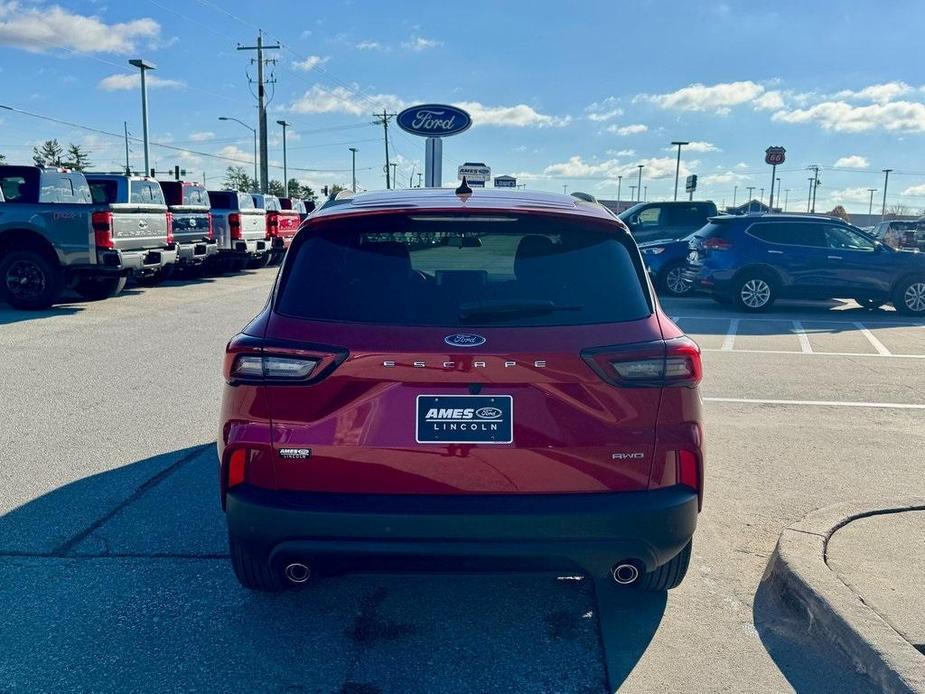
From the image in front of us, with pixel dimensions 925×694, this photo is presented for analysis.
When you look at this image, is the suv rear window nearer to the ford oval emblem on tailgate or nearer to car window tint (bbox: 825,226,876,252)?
the ford oval emblem on tailgate

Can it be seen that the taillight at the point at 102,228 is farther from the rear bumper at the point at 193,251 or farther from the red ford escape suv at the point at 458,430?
the red ford escape suv at the point at 458,430

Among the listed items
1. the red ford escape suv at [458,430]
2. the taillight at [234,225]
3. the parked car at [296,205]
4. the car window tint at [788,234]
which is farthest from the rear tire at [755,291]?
the parked car at [296,205]

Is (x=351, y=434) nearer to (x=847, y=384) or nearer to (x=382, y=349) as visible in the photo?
(x=382, y=349)

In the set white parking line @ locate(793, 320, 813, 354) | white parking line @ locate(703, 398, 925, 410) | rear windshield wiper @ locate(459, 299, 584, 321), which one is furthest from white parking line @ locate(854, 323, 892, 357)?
rear windshield wiper @ locate(459, 299, 584, 321)

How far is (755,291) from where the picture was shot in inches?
571

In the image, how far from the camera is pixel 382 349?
297 cm

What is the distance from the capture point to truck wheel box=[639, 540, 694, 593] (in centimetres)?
351

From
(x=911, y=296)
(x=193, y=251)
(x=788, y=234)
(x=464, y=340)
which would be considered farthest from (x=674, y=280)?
(x=464, y=340)

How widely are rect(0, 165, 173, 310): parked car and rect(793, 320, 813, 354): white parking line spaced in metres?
10.2

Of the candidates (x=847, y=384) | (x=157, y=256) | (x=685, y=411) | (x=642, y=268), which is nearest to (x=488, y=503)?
(x=685, y=411)

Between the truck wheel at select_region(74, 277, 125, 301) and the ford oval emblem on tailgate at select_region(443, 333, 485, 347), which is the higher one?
the ford oval emblem on tailgate at select_region(443, 333, 485, 347)

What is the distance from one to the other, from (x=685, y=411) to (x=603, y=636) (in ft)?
3.38

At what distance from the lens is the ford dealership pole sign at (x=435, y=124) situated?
54.0 ft

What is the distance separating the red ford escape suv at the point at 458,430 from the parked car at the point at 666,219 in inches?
651
